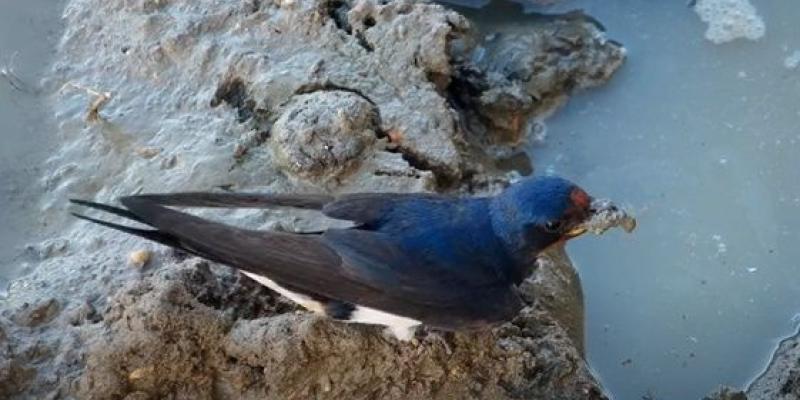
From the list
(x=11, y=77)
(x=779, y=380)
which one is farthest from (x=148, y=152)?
(x=779, y=380)

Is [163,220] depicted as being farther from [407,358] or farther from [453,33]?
[453,33]

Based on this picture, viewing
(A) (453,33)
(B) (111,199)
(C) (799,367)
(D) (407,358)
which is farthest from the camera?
(A) (453,33)

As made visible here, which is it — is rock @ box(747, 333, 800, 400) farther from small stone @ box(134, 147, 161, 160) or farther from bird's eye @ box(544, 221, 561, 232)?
small stone @ box(134, 147, 161, 160)

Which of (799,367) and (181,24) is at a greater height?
(181,24)

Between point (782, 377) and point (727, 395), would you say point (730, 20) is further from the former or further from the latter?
point (727, 395)

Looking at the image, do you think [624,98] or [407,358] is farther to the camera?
[624,98]

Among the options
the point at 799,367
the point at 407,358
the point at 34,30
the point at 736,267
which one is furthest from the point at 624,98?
the point at 34,30
